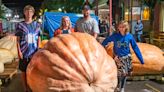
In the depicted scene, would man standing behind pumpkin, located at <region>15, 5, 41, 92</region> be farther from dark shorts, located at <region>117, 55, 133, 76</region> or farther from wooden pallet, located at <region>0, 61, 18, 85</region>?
wooden pallet, located at <region>0, 61, 18, 85</region>

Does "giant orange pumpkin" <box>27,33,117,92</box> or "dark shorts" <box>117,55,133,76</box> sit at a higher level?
"giant orange pumpkin" <box>27,33,117,92</box>

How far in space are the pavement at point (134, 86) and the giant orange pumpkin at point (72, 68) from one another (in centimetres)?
317

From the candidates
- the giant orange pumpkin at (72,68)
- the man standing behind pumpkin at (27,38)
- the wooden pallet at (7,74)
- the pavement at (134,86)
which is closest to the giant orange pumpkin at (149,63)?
the pavement at (134,86)

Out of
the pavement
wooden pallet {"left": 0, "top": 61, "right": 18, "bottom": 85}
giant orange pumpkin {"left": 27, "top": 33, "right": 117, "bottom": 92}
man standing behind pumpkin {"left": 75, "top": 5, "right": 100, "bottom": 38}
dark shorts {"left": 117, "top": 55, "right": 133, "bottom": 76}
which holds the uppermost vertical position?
man standing behind pumpkin {"left": 75, "top": 5, "right": 100, "bottom": 38}

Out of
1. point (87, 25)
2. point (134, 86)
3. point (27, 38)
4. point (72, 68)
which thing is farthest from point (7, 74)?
point (72, 68)

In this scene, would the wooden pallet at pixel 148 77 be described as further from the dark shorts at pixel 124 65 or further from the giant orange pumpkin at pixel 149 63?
the dark shorts at pixel 124 65

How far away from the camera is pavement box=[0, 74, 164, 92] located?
9.20 meters

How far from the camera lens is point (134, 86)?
996 centimetres

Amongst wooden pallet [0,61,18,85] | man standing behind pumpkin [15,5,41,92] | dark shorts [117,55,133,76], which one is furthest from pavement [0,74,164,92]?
man standing behind pumpkin [15,5,41,92]

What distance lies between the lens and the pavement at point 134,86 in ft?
30.2

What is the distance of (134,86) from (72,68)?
4839 millimetres

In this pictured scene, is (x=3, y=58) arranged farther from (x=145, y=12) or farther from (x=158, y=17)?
(x=145, y=12)

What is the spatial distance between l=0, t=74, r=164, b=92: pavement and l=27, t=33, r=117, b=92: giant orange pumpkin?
317cm

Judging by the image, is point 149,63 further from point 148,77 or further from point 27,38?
point 27,38
